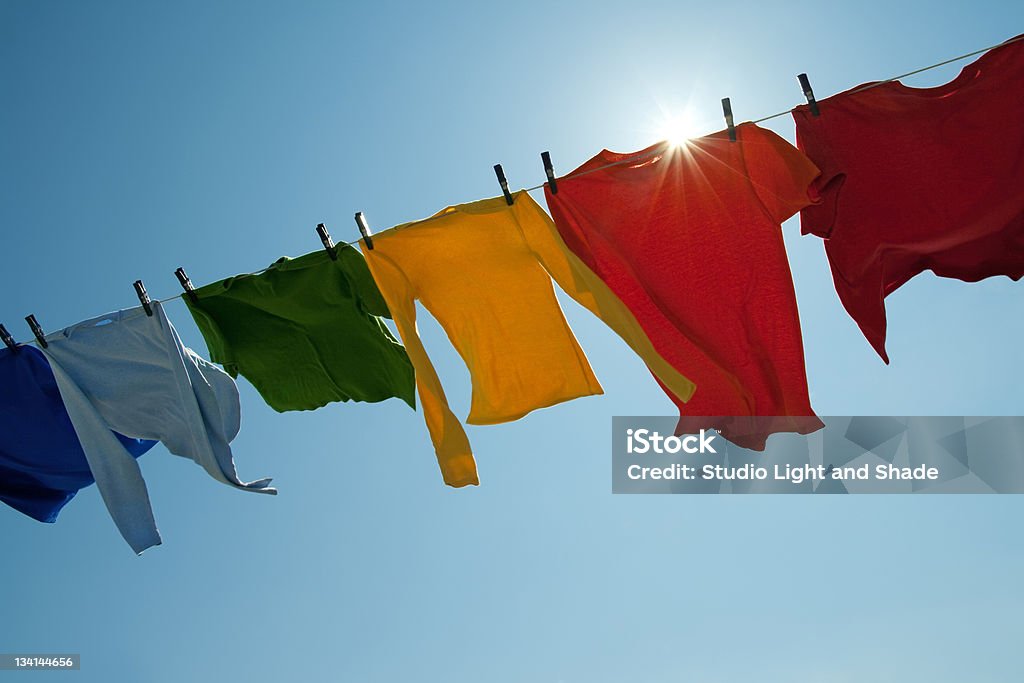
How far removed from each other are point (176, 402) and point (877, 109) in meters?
3.90

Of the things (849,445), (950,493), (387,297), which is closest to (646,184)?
(387,297)

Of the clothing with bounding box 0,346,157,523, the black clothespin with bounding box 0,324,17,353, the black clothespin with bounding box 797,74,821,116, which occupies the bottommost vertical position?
the clothing with bounding box 0,346,157,523

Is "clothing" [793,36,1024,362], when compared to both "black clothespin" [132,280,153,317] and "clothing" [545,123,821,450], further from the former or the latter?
"black clothespin" [132,280,153,317]

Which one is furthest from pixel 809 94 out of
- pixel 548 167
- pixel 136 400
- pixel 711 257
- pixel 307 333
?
pixel 136 400

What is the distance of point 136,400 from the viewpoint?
201 inches

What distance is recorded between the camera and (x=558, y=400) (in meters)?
4.69

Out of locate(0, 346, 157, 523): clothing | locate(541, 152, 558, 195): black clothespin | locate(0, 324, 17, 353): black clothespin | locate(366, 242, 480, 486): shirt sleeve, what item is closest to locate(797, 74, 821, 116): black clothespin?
locate(541, 152, 558, 195): black clothespin

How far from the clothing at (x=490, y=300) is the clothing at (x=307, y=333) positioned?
23 cm

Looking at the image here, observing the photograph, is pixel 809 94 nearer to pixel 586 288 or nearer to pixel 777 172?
pixel 777 172

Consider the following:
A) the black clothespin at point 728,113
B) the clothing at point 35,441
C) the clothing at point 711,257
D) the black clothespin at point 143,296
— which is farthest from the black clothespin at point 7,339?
the black clothespin at point 728,113

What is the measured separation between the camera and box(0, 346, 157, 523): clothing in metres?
5.25

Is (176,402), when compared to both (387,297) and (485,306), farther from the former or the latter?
(485,306)

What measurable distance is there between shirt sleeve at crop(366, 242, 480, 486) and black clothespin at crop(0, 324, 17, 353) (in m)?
2.10

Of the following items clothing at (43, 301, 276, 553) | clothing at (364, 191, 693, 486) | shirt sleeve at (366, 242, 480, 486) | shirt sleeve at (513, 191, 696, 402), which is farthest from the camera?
clothing at (43, 301, 276, 553)
